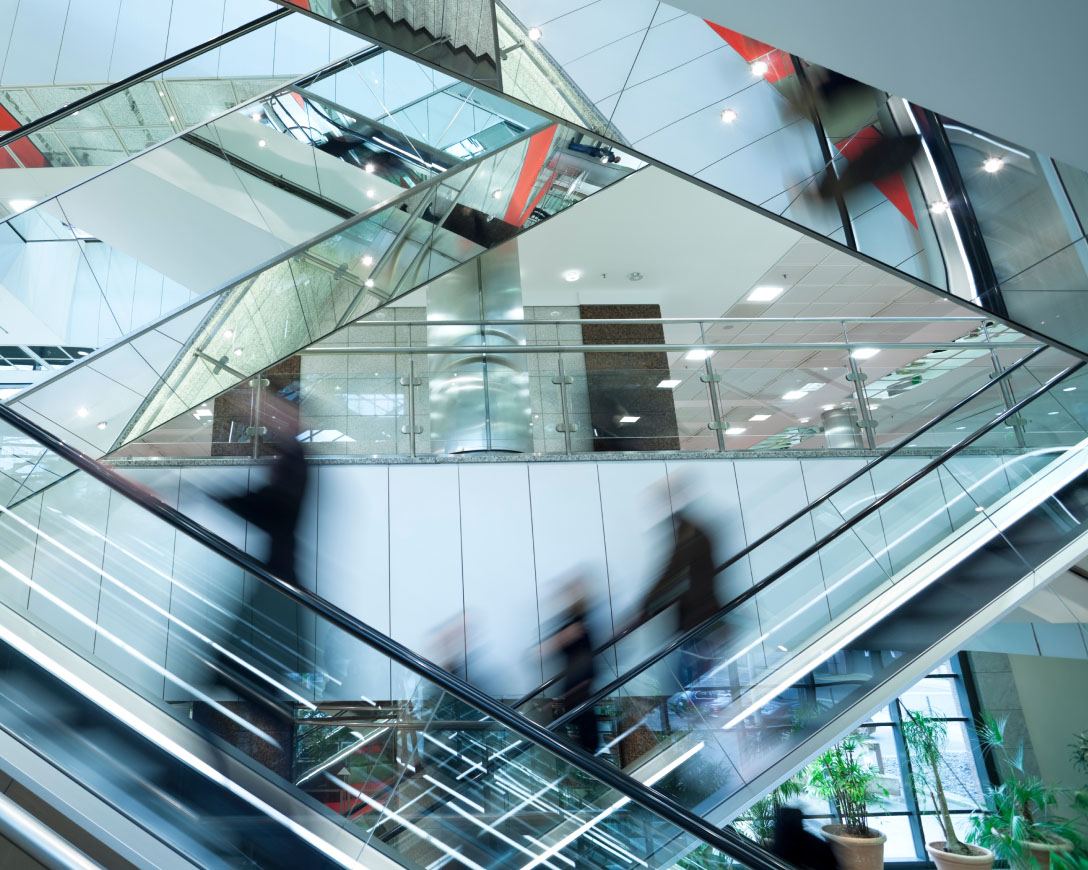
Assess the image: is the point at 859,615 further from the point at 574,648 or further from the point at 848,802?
the point at 848,802

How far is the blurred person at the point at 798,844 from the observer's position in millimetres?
10133

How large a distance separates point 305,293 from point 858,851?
31.1ft

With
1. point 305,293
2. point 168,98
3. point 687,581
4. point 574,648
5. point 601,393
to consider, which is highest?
point 168,98

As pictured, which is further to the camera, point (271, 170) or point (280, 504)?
point (280, 504)

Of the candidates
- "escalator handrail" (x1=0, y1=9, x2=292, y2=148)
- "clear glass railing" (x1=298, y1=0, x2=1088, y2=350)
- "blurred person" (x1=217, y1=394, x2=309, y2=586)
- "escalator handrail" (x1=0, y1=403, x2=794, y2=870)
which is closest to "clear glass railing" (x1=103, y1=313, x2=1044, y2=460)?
"blurred person" (x1=217, y1=394, x2=309, y2=586)

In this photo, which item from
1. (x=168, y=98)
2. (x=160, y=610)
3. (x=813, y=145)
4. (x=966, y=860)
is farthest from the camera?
(x=966, y=860)

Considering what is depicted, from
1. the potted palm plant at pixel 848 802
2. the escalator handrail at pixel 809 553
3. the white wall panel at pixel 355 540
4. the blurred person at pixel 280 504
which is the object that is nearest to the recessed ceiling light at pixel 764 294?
the potted palm plant at pixel 848 802

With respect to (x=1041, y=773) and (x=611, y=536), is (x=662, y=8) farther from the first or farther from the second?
(x=1041, y=773)

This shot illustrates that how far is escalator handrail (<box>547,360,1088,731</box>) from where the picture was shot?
15.9ft

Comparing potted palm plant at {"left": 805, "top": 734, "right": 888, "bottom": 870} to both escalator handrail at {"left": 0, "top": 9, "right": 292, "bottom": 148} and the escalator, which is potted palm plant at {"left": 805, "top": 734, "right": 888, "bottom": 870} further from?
escalator handrail at {"left": 0, "top": 9, "right": 292, "bottom": 148}

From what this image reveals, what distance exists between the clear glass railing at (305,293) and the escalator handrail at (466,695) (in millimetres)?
2397

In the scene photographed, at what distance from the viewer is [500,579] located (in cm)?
596

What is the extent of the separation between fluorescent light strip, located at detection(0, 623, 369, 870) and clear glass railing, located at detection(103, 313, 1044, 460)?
12.0 ft

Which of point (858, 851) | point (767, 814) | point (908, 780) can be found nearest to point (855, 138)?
point (858, 851)
